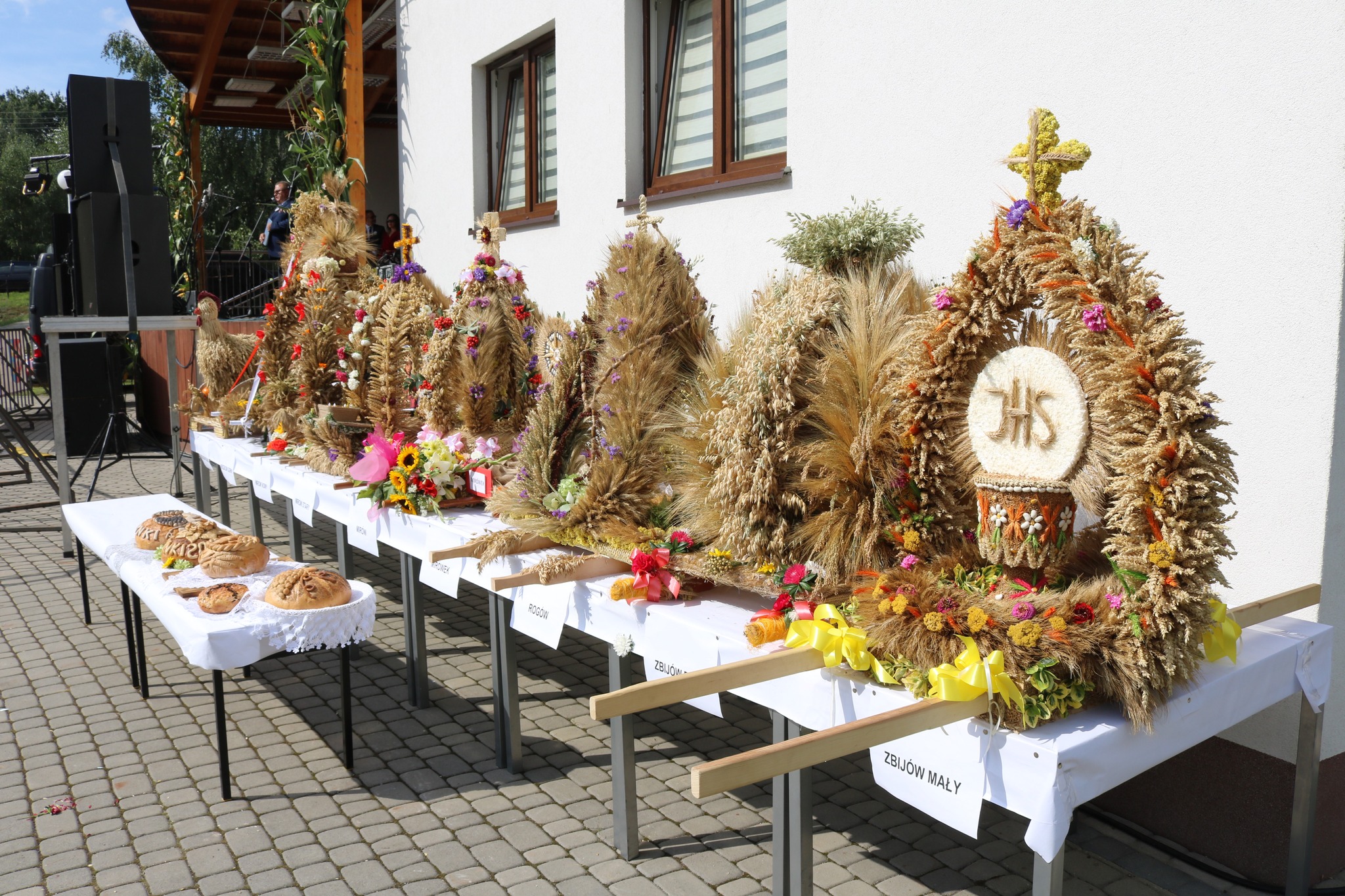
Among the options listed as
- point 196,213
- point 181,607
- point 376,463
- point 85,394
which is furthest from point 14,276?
point 181,607

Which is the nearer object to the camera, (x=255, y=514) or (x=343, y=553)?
(x=343, y=553)

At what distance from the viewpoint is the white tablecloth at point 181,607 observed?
3137 mm

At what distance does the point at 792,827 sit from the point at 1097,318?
1333 mm

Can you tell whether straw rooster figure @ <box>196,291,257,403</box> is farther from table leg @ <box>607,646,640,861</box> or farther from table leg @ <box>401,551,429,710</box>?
table leg @ <box>607,646,640,861</box>

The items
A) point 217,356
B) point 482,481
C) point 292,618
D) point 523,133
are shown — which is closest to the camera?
point 292,618

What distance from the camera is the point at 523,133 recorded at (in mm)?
6645

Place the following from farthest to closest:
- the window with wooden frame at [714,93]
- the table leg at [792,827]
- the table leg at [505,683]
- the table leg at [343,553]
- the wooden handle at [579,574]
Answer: the table leg at [343,553] → the window with wooden frame at [714,93] → the table leg at [505,683] → the wooden handle at [579,574] → the table leg at [792,827]

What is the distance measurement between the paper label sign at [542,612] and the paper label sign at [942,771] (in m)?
1.21

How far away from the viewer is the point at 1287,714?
8.82 ft

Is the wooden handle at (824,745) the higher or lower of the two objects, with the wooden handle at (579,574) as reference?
higher

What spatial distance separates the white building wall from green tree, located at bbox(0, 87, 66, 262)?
129ft

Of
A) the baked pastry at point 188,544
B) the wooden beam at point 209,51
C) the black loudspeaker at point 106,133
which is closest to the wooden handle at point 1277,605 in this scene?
the baked pastry at point 188,544

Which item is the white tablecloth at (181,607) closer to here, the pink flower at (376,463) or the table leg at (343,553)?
the pink flower at (376,463)

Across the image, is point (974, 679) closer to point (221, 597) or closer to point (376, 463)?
point (221, 597)
